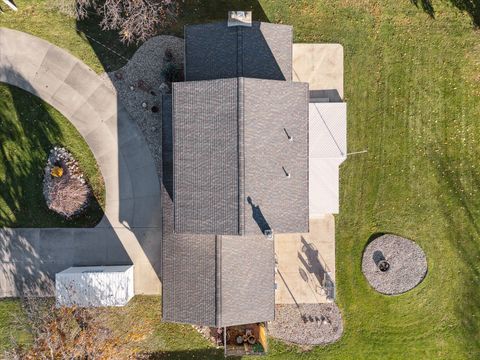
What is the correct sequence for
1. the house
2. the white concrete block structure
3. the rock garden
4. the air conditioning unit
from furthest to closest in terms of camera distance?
1. the rock garden
2. the white concrete block structure
3. the air conditioning unit
4. the house

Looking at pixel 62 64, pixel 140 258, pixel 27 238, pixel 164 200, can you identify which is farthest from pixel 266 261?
pixel 62 64

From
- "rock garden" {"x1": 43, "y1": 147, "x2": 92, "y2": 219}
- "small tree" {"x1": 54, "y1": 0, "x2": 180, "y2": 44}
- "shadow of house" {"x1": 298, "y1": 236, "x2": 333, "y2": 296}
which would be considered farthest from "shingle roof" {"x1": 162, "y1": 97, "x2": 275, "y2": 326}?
"rock garden" {"x1": 43, "y1": 147, "x2": 92, "y2": 219}

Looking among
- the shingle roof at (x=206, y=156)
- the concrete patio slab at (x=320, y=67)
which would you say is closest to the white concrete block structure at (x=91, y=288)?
the shingle roof at (x=206, y=156)

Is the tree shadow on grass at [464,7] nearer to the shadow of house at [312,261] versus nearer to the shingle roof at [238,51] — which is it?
the shingle roof at [238,51]

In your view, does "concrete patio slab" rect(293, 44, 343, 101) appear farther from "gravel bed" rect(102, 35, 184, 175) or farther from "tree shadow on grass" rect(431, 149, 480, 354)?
"tree shadow on grass" rect(431, 149, 480, 354)

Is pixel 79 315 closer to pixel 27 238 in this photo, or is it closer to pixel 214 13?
pixel 27 238

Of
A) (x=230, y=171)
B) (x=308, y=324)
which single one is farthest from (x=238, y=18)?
(x=308, y=324)
